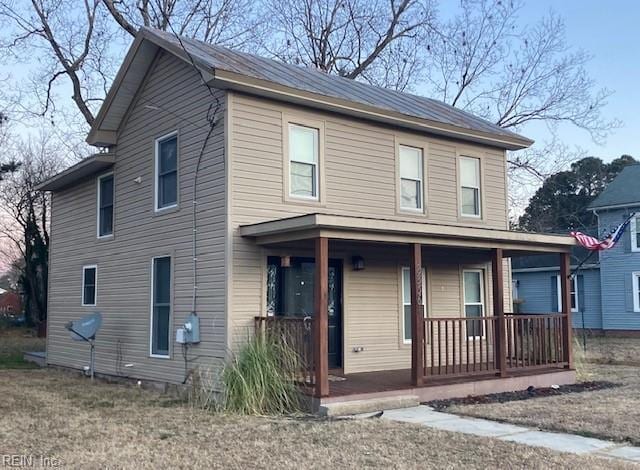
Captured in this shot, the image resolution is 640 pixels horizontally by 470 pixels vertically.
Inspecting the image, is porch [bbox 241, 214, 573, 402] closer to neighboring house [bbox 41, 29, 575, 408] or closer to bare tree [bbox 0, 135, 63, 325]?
neighboring house [bbox 41, 29, 575, 408]

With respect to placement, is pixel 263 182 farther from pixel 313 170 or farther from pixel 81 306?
pixel 81 306

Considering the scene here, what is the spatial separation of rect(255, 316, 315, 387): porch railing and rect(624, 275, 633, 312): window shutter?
59.1 feet

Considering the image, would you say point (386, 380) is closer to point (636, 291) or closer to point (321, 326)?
point (321, 326)

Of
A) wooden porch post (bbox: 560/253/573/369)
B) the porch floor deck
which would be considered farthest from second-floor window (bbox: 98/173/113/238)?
wooden porch post (bbox: 560/253/573/369)

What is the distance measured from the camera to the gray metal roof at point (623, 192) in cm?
2369

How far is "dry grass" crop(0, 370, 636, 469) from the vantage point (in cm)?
600

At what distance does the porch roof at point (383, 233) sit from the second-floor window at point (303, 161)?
1336 millimetres

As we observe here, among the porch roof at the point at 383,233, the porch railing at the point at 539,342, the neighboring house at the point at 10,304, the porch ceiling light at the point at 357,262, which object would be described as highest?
the porch roof at the point at 383,233

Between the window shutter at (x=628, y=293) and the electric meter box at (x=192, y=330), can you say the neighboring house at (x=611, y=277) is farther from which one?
the electric meter box at (x=192, y=330)

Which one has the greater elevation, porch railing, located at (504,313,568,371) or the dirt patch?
porch railing, located at (504,313,568,371)

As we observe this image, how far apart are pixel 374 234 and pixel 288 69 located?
187 inches

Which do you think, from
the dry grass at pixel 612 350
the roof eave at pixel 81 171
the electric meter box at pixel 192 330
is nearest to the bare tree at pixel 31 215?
the roof eave at pixel 81 171

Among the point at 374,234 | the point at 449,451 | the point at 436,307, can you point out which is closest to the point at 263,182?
the point at 374,234

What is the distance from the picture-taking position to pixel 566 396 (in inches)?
398
